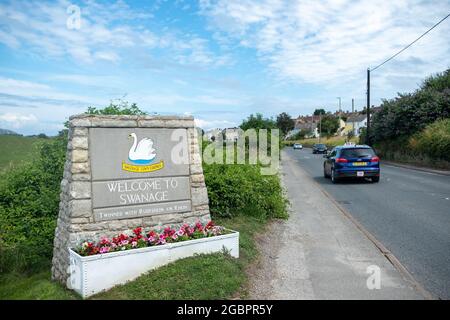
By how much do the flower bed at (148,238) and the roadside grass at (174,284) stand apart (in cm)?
39

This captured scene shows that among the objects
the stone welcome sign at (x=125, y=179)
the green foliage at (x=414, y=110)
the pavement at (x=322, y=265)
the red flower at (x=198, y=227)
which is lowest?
the pavement at (x=322, y=265)

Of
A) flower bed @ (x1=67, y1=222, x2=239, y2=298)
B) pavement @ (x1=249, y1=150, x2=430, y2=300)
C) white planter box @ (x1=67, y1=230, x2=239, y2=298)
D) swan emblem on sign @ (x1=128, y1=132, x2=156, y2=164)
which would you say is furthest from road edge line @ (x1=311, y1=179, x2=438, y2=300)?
swan emblem on sign @ (x1=128, y1=132, x2=156, y2=164)

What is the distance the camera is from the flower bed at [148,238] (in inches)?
215

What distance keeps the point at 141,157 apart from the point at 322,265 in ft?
10.2

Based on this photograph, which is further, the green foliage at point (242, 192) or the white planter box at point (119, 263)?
the green foliage at point (242, 192)

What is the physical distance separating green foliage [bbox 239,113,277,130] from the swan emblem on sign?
21.4 metres

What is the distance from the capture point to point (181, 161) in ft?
22.5

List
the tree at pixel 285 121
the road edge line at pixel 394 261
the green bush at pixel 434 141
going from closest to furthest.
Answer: the road edge line at pixel 394 261, the green bush at pixel 434 141, the tree at pixel 285 121

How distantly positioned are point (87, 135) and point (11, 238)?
3.21 meters

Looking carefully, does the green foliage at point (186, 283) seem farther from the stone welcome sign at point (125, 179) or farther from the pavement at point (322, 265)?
the stone welcome sign at point (125, 179)

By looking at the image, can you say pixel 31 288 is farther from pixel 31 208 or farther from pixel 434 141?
pixel 434 141

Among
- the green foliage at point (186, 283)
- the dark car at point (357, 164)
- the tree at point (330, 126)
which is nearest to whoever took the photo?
the green foliage at point (186, 283)

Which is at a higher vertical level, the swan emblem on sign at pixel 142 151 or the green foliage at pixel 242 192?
the swan emblem on sign at pixel 142 151

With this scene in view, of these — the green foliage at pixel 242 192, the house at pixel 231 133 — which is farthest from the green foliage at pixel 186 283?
the house at pixel 231 133
